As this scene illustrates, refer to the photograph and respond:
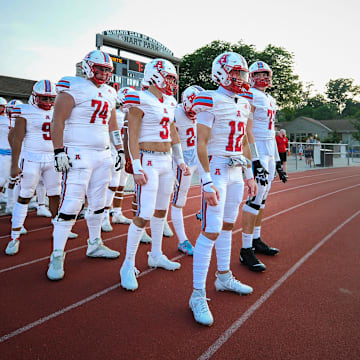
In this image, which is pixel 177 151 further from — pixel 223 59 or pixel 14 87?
pixel 14 87

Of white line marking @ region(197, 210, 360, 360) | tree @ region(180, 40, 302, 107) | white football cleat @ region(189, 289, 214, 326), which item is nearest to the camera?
white line marking @ region(197, 210, 360, 360)

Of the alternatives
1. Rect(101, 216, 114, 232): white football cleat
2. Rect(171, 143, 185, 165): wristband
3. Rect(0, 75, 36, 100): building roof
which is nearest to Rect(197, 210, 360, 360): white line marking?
Rect(171, 143, 185, 165): wristband

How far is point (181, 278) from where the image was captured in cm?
369

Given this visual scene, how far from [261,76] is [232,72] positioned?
1.51 m

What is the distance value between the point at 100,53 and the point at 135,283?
268 cm

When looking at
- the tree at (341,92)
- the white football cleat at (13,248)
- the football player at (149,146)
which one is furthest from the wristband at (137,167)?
the tree at (341,92)

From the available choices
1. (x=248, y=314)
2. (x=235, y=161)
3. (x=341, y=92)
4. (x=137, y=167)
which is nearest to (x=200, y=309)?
(x=248, y=314)

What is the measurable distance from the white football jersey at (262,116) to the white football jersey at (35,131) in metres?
3.09

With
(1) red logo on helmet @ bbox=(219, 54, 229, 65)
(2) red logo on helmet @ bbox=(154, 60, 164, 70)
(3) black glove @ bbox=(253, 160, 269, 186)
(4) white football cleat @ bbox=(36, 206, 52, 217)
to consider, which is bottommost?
(4) white football cleat @ bbox=(36, 206, 52, 217)

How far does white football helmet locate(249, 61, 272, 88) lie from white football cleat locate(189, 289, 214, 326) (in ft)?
9.53

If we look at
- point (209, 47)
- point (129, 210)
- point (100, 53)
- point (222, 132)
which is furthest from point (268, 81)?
point (209, 47)

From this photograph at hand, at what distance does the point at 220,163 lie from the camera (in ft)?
9.84

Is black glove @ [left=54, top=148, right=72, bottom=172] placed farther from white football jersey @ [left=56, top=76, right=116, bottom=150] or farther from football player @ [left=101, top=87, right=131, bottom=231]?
football player @ [left=101, top=87, right=131, bottom=231]

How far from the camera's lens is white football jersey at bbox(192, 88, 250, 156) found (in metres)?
2.89
